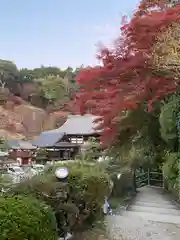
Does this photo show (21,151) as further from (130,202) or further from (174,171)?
(174,171)

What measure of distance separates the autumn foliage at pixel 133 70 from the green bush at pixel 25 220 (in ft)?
19.2

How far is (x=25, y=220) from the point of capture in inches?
120

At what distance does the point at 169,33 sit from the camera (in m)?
7.65

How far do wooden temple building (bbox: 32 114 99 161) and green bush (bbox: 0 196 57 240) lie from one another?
79.7ft

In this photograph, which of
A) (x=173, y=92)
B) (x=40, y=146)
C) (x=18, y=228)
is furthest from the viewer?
(x=40, y=146)

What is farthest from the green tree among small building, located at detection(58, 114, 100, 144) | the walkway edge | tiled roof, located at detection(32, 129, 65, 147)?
the walkway edge

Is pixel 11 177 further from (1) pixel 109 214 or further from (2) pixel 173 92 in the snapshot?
(2) pixel 173 92

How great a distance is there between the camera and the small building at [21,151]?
28.2 metres

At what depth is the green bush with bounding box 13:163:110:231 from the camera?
410 centimetres

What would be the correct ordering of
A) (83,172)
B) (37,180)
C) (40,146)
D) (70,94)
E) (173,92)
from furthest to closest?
(70,94), (40,146), (173,92), (83,172), (37,180)

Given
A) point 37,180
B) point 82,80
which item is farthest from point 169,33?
point 37,180

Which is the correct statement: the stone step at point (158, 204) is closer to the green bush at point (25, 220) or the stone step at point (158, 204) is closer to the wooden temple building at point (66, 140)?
the green bush at point (25, 220)

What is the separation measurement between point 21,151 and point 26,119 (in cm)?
1064

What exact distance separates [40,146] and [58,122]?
9.65 metres
